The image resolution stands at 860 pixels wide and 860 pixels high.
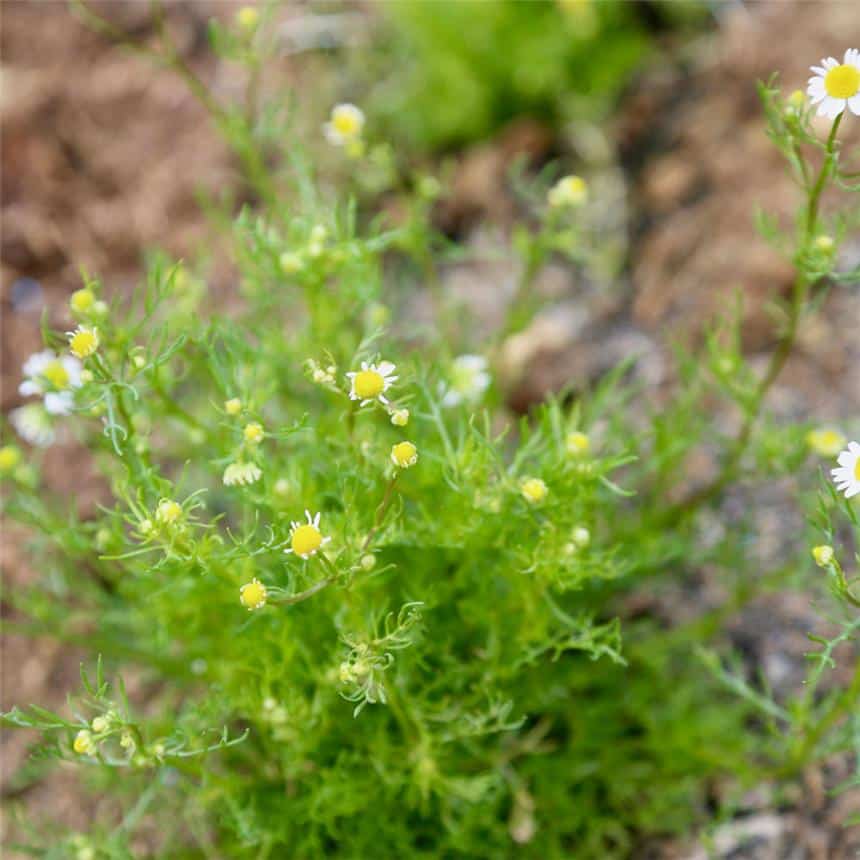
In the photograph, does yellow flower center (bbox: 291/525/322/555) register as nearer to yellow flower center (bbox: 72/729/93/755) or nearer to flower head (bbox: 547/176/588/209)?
yellow flower center (bbox: 72/729/93/755)

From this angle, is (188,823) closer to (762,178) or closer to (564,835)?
(564,835)

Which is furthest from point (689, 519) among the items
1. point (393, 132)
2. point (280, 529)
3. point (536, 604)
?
point (393, 132)

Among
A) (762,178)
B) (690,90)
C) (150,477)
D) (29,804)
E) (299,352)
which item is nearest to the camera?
(150,477)

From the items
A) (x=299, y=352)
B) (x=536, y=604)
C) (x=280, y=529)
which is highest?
(x=299, y=352)

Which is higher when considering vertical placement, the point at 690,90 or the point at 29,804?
the point at 690,90

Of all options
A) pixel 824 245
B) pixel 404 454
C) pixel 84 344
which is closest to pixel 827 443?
pixel 824 245

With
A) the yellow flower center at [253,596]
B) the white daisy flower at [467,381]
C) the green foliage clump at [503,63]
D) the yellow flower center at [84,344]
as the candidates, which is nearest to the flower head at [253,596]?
the yellow flower center at [253,596]

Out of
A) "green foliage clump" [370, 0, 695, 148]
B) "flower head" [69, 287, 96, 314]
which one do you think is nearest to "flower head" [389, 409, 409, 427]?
"flower head" [69, 287, 96, 314]
